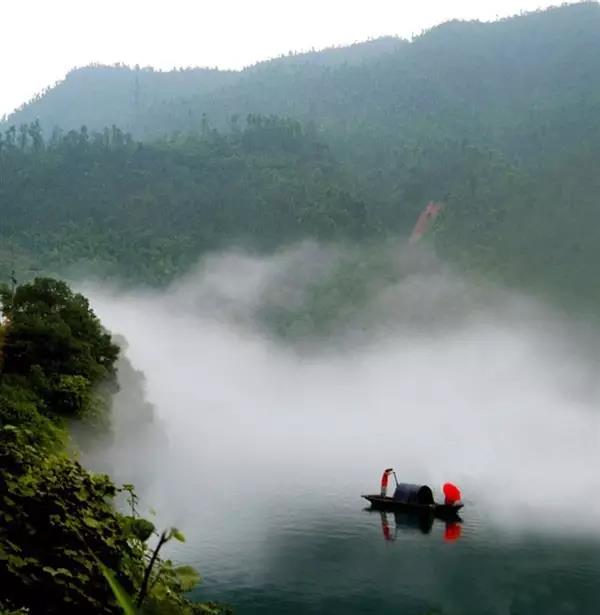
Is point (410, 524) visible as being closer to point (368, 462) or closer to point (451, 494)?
point (451, 494)

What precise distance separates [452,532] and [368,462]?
109 feet

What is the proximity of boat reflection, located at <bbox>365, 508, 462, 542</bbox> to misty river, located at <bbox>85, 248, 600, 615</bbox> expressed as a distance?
27 cm

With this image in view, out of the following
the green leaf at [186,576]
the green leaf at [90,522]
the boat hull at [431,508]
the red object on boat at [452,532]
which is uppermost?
the boat hull at [431,508]

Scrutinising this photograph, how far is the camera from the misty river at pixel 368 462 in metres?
39.5

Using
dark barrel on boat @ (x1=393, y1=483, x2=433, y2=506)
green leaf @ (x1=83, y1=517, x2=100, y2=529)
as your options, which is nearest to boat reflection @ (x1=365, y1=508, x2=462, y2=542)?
dark barrel on boat @ (x1=393, y1=483, x2=433, y2=506)

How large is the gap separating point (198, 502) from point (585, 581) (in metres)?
29.6

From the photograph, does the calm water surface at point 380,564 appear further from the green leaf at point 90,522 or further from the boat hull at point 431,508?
the green leaf at point 90,522

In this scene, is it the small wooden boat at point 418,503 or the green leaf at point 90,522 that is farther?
the small wooden boat at point 418,503

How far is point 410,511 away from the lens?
56.9m

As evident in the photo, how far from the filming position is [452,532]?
52875 millimetres

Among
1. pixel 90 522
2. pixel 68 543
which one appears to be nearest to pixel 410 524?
pixel 90 522

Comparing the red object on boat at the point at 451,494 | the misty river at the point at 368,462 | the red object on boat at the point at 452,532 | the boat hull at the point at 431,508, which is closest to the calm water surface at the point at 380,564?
the misty river at the point at 368,462

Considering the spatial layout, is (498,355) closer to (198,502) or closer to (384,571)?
(198,502)

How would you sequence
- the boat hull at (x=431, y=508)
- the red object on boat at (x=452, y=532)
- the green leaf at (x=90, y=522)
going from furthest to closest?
the boat hull at (x=431, y=508), the red object on boat at (x=452, y=532), the green leaf at (x=90, y=522)
